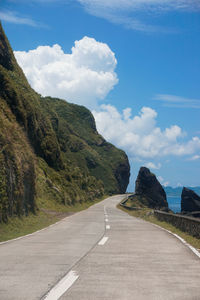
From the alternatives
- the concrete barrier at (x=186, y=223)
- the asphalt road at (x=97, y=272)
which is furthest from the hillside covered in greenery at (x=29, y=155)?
the concrete barrier at (x=186, y=223)

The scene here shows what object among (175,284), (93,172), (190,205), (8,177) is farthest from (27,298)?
(93,172)

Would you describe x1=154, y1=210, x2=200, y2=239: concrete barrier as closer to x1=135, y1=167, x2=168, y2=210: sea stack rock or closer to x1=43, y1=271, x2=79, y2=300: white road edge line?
x1=43, y1=271, x2=79, y2=300: white road edge line

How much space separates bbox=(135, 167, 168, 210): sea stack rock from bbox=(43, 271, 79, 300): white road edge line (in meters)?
105

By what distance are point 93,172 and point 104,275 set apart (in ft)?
435

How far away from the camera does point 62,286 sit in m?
6.29

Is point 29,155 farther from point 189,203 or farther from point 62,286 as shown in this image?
point 189,203

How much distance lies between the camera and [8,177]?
2072cm

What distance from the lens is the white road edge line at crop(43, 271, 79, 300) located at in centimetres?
564

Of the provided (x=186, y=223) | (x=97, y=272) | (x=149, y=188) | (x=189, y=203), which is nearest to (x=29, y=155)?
(x=186, y=223)

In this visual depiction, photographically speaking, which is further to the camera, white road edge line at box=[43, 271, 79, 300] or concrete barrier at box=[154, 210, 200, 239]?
concrete barrier at box=[154, 210, 200, 239]

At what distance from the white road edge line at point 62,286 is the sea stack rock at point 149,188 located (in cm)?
10538

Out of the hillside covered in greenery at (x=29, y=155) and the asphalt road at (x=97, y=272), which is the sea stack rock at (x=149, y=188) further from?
the asphalt road at (x=97, y=272)

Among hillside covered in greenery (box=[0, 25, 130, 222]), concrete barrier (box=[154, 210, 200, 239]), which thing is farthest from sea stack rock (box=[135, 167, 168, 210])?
concrete barrier (box=[154, 210, 200, 239])

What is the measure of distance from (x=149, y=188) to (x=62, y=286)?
11052 cm
